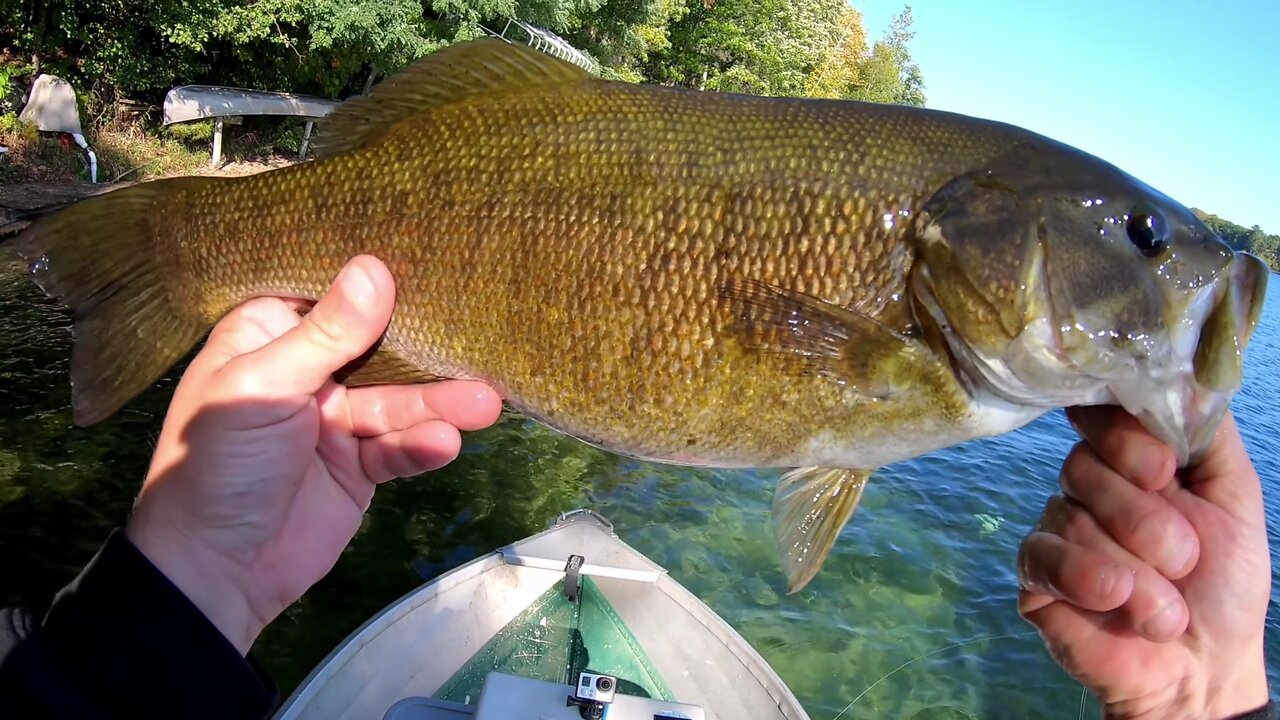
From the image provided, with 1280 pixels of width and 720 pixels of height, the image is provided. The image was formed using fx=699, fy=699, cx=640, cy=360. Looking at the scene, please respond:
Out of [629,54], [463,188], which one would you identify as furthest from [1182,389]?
[629,54]

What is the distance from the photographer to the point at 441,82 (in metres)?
2.40

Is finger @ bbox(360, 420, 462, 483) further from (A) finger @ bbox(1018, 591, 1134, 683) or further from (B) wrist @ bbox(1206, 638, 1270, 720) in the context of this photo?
(B) wrist @ bbox(1206, 638, 1270, 720)

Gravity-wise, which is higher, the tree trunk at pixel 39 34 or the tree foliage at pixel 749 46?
the tree foliage at pixel 749 46

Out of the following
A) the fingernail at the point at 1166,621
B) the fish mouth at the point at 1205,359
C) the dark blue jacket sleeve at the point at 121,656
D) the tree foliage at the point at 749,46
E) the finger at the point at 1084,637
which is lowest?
the dark blue jacket sleeve at the point at 121,656

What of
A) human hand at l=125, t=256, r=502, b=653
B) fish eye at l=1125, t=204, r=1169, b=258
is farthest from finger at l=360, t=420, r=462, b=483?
fish eye at l=1125, t=204, r=1169, b=258

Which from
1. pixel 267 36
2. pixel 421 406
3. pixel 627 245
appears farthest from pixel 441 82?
pixel 267 36

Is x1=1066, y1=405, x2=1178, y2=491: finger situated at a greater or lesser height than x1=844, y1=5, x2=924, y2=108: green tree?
lesser

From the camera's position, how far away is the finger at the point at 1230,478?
207 centimetres

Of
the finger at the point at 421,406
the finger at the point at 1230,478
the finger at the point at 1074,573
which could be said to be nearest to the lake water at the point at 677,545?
the finger at the point at 421,406

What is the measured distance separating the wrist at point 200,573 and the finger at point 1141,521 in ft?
7.82

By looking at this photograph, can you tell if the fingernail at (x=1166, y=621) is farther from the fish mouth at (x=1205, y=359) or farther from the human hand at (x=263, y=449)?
the human hand at (x=263, y=449)

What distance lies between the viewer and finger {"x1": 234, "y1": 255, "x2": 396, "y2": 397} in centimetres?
200

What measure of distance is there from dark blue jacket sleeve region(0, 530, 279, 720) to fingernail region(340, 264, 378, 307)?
32.5 inches

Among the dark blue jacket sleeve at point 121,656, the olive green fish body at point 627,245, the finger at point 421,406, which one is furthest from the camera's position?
the finger at point 421,406
